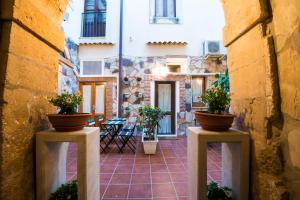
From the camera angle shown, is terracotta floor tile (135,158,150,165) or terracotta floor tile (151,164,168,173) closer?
terracotta floor tile (151,164,168,173)

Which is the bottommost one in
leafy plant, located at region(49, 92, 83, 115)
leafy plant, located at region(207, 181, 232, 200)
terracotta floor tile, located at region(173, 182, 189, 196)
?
terracotta floor tile, located at region(173, 182, 189, 196)

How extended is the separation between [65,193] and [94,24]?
5.68 meters

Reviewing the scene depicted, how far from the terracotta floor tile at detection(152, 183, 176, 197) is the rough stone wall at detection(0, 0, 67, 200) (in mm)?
1418

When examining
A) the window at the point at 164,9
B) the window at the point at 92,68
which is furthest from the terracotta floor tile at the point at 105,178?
the window at the point at 164,9

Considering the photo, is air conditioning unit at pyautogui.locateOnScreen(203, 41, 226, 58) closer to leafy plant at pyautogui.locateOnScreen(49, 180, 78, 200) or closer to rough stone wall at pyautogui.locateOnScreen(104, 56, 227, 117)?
rough stone wall at pyautogui.locateOnScreen(104, 56, 227, 117)

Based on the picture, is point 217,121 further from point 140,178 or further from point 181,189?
point 140,178

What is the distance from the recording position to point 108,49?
6.02 meters

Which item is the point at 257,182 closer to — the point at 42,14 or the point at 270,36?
the point at 270,36

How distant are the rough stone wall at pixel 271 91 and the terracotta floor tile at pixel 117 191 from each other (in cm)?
151

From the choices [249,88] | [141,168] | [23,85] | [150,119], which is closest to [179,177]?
[141,168]

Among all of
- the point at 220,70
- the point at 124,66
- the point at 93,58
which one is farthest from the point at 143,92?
the point at 220,70

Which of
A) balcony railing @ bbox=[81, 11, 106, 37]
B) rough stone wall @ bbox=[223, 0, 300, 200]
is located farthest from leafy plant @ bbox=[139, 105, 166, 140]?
balcony railing @ bbox=[81, 11, 106, 37]

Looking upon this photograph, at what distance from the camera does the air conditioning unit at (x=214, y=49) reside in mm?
5754

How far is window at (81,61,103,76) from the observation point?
19.5 ft
